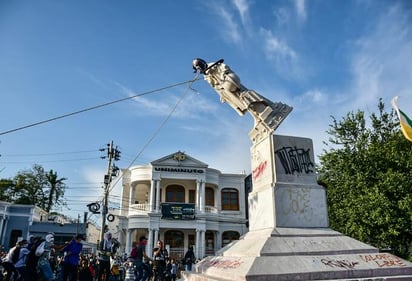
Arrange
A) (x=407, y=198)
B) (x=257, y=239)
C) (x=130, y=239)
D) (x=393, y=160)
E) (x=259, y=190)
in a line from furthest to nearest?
(x=130, y=239), (x=393, y=160), (x=407, y=198), (x=259, y=190), (x=257, y=239)

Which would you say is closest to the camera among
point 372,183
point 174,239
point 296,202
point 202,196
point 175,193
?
point 296,202

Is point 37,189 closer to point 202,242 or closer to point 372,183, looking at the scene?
point 202,242

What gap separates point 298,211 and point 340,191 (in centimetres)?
1169

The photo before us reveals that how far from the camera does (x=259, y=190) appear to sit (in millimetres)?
7039

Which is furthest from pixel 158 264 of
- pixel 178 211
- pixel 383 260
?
pixel 178 211

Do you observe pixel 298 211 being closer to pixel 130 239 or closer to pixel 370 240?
pixel 370 240

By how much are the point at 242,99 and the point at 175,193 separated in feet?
83.5

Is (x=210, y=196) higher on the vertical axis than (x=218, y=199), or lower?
higher

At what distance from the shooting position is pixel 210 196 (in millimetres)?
32562

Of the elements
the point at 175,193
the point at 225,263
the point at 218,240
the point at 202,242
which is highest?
the point at 175,193

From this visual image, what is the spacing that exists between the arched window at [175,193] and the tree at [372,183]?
1697cm

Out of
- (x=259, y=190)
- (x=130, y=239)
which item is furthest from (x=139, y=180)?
(x=259, y=190)

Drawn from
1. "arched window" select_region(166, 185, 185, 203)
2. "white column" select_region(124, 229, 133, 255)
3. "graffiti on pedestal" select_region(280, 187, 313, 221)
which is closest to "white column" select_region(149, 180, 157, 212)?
"arched window" select_region(166, 185, 185, 203)

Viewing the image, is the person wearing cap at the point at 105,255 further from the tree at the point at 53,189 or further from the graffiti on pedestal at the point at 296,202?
the tree at the point at 53,189
